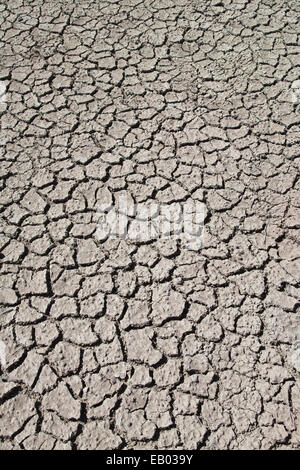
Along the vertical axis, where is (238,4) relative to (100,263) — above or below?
above

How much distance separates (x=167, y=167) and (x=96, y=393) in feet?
4.85

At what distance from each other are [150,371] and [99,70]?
7.88 feet

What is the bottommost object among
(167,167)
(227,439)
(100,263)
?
(227,439)

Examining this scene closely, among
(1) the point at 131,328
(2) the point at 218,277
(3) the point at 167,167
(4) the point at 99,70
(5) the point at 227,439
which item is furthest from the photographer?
(4) the point at 99,70

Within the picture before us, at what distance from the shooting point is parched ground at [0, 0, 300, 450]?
2.04 m

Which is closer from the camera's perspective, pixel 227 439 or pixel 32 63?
pixel 227 439

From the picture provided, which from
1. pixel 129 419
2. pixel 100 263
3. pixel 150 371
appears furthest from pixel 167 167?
pixel 129 419

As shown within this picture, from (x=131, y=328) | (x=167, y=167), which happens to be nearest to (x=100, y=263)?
(x=131, y=328)

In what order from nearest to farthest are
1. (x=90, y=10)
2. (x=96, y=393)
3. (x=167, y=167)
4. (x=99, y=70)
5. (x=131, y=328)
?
(x=96, y=393) < (x=131, y=328) < (x=167, y=167) < (x=99, y=70) < (x=90, y=10)

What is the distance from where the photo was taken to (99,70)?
3.58 meters

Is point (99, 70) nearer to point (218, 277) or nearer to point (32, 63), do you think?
point (32, 63)

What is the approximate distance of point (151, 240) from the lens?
262cm

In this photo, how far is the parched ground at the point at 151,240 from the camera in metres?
2.04

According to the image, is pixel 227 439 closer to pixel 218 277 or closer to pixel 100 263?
pixel 218 277
